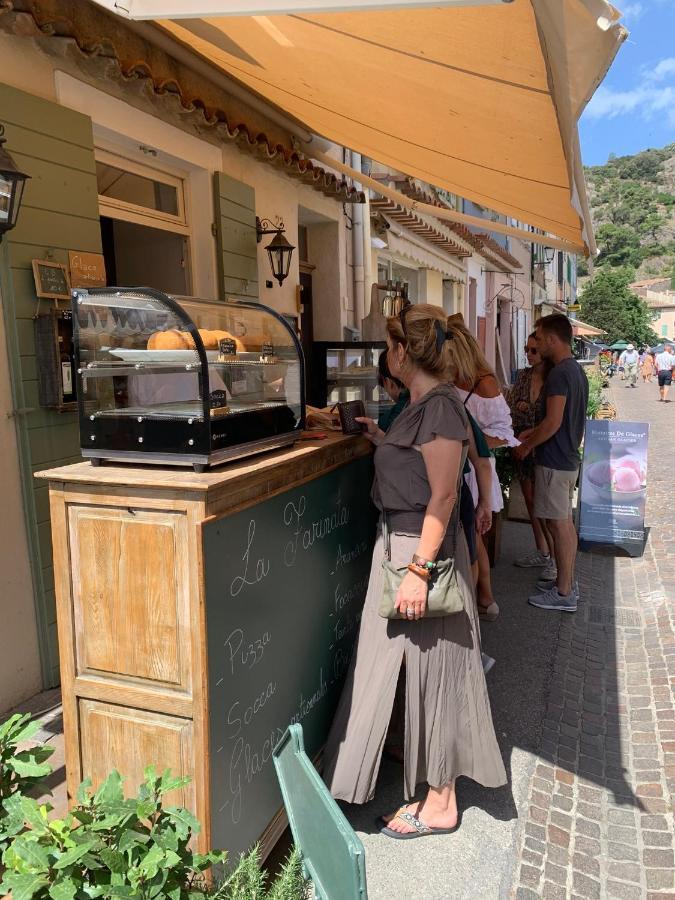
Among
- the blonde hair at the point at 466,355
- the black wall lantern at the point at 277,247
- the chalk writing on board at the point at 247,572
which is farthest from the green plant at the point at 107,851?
the black wall lantern at the point at 277,247

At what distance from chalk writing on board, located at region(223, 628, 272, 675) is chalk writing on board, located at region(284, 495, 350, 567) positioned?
284 mm

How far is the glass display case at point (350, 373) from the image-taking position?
452 centimetres

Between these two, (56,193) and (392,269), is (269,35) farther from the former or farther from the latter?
(392,269)

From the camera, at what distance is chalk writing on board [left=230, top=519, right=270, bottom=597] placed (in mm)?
1987

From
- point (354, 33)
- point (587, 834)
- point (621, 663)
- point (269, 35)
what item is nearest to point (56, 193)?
point (269, 35)

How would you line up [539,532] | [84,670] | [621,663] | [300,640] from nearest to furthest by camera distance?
[84,670]
[300,640]
[621,663]
[539,532]

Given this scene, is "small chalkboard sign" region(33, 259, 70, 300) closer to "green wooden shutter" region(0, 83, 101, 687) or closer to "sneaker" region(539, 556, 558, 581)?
"green wooden shutter" region(0, 83, 101, 687)

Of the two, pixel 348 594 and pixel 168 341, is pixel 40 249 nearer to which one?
pixel 168 341

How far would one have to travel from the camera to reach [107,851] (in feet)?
4.94

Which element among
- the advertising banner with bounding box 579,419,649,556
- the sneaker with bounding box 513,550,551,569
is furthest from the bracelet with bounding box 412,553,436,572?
the advertising banner with bounding box 579,419,649,556

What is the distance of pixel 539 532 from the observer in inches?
215

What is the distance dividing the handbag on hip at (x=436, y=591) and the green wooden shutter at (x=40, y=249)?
1909mm

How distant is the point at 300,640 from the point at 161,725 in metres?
0.64

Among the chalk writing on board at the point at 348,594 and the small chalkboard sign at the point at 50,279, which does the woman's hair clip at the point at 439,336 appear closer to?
the chalk writing on board at the point at 348,594
